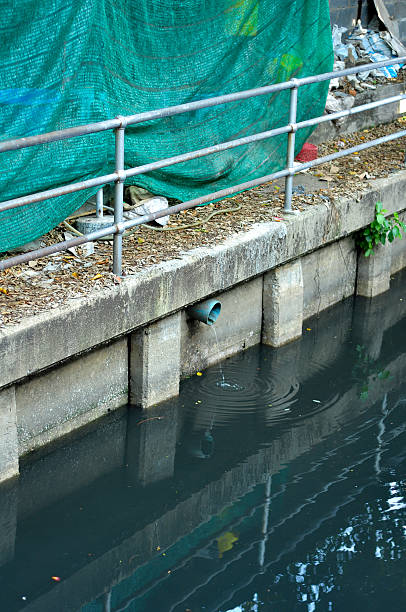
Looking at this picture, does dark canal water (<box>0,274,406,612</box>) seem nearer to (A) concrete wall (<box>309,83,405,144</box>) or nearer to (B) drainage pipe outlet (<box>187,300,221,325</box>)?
(B) drainage pipe outlet (<box>187,300,221,325</box>)

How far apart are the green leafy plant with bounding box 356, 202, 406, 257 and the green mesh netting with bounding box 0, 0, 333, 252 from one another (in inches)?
34.7

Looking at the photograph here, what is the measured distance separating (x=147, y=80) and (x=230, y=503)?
2.72m

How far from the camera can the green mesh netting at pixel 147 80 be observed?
5.28 metres

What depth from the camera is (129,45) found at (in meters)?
5.86

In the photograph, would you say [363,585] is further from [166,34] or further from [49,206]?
[166,34]

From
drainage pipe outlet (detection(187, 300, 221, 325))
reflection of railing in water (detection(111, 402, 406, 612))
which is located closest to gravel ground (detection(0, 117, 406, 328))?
drainage pipe outlet (detection(187, 300, 221, 325))

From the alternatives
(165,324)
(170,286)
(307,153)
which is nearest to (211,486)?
(165,324)

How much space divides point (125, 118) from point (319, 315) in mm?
2955

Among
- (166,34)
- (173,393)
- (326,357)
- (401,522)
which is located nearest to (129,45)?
(166,34)

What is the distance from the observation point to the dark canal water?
14.3ft

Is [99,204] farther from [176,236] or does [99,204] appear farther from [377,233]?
[377,233]

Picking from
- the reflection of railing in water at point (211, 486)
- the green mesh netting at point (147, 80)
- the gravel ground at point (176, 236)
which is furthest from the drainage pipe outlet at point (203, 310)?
the green mesh netting at point (147, 80)

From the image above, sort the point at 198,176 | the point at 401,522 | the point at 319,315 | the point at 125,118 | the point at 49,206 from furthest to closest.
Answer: the point at 319,315, the point at 198,176, the point at 49,206, the point at 125,118, the point at 401,522

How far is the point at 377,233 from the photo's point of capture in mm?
7809
